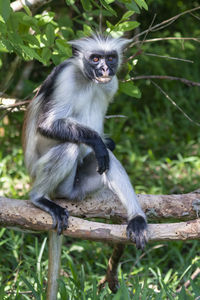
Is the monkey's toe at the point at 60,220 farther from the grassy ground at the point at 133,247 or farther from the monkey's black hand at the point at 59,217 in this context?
the grassy ground at the point at 133,247

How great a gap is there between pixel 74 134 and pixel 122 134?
14.1 ft

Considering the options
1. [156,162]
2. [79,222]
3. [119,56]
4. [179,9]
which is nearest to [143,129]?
[156,162]

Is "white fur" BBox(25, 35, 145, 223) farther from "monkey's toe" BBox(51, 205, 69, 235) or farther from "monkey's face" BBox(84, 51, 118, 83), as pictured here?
"monkey's toe" BBox(51, 205, 69, 235)

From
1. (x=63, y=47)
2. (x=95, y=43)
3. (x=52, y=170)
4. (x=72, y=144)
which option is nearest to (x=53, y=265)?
(x=52, y=170)

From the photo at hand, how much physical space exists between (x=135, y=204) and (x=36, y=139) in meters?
1.26

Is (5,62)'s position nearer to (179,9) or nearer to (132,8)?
(132,8)

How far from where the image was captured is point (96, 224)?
12.1ft

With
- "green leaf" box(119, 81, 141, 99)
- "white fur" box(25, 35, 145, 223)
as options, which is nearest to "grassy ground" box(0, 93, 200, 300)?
"white fur" box(25, 35, 145, 223)

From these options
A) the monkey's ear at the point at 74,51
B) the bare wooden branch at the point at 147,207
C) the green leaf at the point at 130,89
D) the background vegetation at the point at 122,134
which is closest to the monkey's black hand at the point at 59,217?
the bare wooden branch at the point at 147,207

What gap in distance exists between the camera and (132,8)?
3.53 metres

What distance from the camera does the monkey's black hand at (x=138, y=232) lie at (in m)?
4.02

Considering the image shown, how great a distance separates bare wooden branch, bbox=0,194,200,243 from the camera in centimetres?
365

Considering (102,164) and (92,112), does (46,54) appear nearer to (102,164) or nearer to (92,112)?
(92,112)

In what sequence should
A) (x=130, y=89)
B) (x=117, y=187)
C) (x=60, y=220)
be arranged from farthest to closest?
(x=130, y=89) → (x=117, y=187) → (x=60, y=220)
